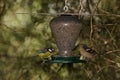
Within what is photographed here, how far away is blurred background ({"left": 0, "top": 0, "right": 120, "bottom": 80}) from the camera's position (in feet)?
15.3

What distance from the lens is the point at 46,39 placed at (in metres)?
4.70

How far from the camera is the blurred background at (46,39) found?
4668 millimetres

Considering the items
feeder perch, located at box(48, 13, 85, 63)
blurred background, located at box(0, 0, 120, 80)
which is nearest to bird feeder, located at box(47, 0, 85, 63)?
feeder perch, located at box(48, 13, 85, 63)

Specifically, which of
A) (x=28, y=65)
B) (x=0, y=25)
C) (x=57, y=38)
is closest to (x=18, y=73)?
(x=28, y=65)

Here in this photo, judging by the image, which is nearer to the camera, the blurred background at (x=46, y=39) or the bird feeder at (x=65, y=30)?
the bird feeder at (x=65, y=30)

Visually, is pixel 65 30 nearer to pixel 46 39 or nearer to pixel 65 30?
pixel 65 30

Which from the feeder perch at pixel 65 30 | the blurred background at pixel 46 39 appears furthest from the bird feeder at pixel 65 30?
the blurred background at pixel 46 39

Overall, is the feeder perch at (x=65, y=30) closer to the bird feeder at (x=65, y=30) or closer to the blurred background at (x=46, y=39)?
the bird feeder at (x=65, y=30)

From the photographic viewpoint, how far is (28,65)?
4762 millimetres

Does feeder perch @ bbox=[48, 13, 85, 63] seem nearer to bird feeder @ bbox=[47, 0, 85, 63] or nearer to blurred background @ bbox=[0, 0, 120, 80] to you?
bird feeder @ bbox=[47, 0, 85, 63]

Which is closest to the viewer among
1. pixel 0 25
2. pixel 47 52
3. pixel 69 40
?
pixel 47 52

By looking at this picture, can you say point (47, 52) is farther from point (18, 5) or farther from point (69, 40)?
point (18, 5)

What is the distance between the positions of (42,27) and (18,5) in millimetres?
403

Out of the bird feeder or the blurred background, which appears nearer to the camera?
the bird feeder
